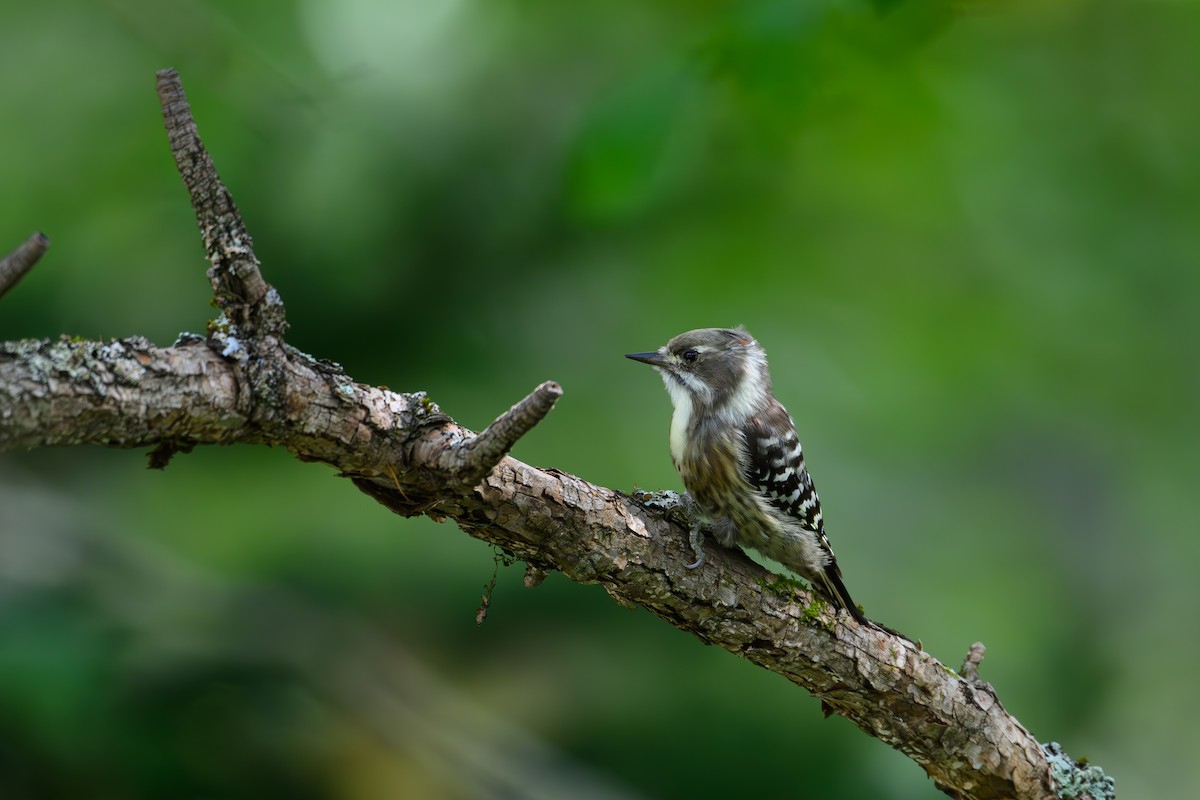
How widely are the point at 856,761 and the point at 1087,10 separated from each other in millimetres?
4561

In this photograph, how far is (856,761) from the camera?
6023 mm

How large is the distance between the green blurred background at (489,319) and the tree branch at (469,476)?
236cm

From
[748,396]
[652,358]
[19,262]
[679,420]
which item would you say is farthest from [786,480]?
[19,262]

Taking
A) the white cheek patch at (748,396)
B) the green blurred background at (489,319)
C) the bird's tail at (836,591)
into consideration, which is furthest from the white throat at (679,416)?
the green blurred background at (489,319)

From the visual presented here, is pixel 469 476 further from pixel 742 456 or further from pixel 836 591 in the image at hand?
pixel 836 591

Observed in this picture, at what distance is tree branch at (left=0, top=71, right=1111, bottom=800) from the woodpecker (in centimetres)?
27

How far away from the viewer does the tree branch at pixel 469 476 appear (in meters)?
1.98

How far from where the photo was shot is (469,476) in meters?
2.36

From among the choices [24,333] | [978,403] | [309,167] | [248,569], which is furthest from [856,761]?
[24,333]

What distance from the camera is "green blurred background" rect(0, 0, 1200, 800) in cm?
564

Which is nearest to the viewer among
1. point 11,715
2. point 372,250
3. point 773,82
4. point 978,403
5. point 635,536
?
Result: point 635,536

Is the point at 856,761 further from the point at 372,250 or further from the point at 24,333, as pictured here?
the point at 24,333

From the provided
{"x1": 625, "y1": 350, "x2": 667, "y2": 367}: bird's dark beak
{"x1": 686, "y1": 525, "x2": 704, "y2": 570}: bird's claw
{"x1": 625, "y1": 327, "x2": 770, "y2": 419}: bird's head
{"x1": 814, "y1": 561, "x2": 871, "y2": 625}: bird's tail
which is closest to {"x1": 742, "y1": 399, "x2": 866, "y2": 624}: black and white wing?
{"x1": 814, "y1": 561, "x2": 871, "y2": 625}: bird's tail

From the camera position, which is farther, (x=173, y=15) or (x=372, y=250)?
(x=372, y=250)
